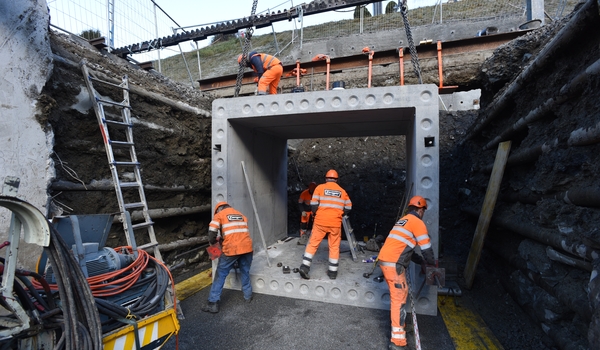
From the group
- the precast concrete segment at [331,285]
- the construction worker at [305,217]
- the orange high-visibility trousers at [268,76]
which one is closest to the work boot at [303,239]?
the construction worker at [305,217]

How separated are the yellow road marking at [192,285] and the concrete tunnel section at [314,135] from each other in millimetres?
497

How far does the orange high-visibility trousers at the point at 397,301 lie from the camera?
3508mm

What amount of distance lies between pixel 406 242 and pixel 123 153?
4.33 meters

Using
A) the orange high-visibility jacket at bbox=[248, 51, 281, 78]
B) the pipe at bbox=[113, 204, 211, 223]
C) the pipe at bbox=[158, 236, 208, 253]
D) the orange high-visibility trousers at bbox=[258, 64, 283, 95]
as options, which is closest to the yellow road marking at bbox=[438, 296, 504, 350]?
the pipe at bbox=[158, 236, 208, 253]

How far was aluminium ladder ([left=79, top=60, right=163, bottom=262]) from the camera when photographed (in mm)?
4355

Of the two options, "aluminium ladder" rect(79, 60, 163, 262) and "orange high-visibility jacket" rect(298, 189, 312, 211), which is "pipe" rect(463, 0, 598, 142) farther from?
"aluminium ladder" rect(79, 60, 163, 262)

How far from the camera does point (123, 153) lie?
16.1 feet

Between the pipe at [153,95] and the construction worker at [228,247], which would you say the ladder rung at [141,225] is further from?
the pipe at [153,95]

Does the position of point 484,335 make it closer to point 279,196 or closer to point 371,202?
point 279,196

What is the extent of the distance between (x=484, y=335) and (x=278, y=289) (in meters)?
2.84

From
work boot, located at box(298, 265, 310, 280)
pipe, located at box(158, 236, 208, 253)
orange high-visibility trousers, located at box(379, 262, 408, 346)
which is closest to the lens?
orange high-visibility trousers, located at box(379, 262, 408, 346)

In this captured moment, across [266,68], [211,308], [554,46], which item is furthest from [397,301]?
[266,68]

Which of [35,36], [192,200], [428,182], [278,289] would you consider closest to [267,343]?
[278,289]

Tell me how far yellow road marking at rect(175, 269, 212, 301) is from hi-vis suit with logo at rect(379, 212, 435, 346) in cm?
310
